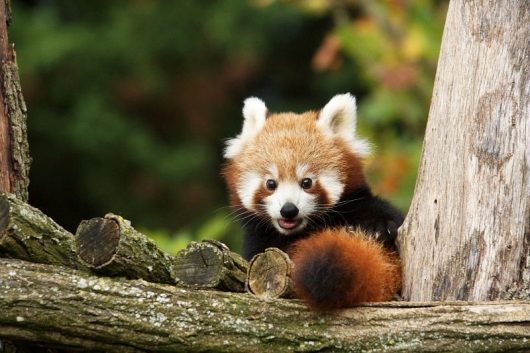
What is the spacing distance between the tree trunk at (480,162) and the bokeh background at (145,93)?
5.81 meters

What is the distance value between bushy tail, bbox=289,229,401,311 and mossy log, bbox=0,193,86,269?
83cm

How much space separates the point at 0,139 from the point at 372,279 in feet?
5.24

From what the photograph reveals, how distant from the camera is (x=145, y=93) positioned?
11.6 metres

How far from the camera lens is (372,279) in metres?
3.82

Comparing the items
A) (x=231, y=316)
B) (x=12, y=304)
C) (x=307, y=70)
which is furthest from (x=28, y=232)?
(x=307, y=70)

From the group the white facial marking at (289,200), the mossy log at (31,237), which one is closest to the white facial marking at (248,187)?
the white facial marking at (289,200)

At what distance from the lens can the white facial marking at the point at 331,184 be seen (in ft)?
15.5

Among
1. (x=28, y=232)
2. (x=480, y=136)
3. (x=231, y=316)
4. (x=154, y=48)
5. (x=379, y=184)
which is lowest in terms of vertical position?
(x=231, y=316)

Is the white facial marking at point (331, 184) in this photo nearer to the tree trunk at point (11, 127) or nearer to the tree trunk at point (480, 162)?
the tree trunk at point (480, 162)

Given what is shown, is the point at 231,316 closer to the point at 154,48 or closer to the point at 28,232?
the point at 28,232

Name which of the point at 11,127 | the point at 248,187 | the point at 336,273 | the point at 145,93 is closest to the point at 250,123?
the point at 248,187

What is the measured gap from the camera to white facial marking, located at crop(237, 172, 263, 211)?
4871mm

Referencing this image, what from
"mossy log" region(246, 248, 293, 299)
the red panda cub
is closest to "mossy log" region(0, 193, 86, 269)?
"mossy log" region(246, 248, 293, 299)

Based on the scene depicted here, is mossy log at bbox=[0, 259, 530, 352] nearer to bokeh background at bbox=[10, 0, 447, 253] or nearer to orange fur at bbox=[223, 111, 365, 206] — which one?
orange fur at bbox=[223, 111, 365, 206]
